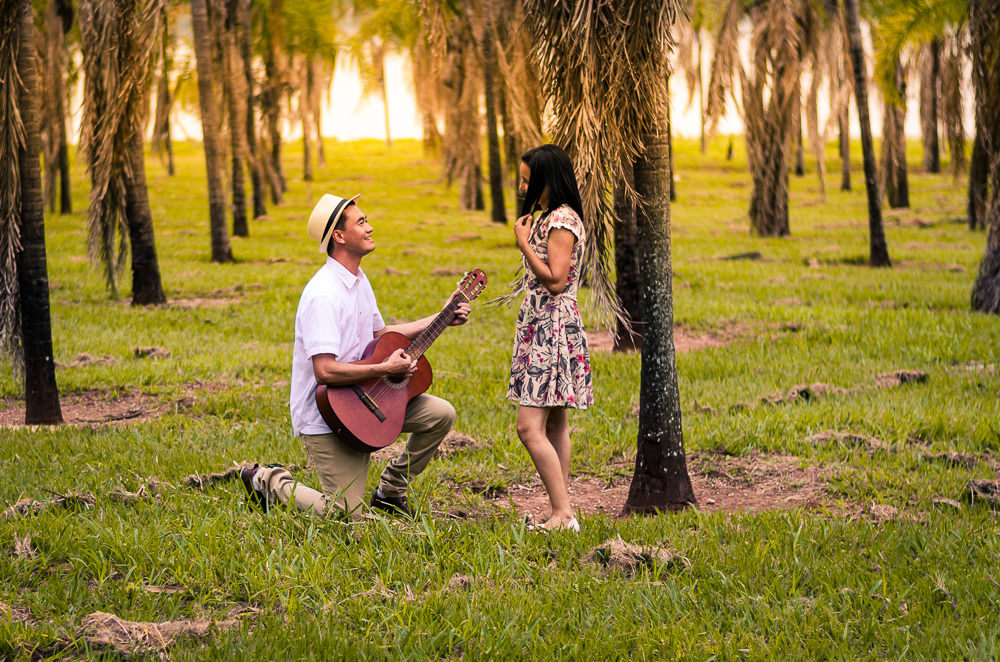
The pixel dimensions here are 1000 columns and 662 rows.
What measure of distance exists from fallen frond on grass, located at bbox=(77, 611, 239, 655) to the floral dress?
2.00 m

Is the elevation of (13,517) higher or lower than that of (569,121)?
lower

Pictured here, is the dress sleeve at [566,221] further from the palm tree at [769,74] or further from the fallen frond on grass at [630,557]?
the palm tree at [769,74]

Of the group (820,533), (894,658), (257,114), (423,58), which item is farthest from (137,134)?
(423,58)

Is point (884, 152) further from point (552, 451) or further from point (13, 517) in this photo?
point (13, 517)

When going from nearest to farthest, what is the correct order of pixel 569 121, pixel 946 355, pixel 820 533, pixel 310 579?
Answer: pixel 310 579, pixel 820 533, pixel 569 121, pixel 946 355

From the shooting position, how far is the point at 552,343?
4969 millimetres

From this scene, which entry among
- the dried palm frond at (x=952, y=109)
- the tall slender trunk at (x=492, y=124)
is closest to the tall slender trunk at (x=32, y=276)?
the dried palm frond at (x=952, y=109)

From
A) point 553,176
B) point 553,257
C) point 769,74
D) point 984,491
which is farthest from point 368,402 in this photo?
point 769,74

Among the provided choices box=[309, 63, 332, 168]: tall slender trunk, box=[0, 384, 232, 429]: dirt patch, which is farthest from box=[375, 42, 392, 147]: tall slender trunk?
box=[0, 384, 232, 429]: dirt patch

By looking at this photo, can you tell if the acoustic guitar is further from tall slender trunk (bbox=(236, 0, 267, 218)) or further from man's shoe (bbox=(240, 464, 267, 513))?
tall slender trunk (bbox=(236, 0, 267, 218))

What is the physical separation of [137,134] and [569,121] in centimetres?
853

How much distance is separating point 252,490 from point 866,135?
566 inches

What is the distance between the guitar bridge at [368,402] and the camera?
4824 millimetres

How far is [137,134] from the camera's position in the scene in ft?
39.4
